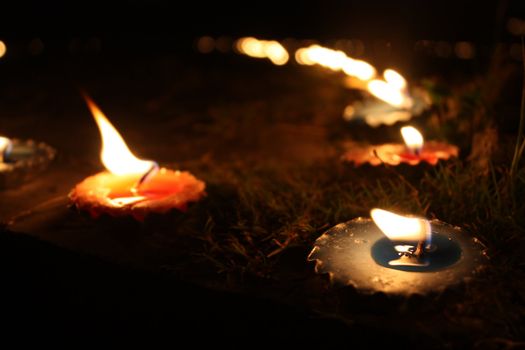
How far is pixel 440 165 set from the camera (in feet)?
10.4

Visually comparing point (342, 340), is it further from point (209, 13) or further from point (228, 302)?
point (209, 13)

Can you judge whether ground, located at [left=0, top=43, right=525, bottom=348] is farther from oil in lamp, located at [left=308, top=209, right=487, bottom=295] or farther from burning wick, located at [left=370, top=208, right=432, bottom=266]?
burning wick, located at [left=370, top=208, right=432, bottom=266]

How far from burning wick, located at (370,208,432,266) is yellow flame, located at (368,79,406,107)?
2.43 meters

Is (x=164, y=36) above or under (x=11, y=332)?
above

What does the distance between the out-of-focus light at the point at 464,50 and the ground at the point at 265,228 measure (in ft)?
9.91

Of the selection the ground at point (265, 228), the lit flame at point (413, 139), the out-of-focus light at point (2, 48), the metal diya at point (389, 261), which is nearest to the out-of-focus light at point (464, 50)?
the ground at point (265, 228)

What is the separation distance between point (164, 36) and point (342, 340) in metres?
10.5

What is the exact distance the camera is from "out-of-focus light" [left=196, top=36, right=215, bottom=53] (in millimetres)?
10211

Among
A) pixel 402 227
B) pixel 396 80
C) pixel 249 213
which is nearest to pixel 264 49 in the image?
Answer: pixel 396 80

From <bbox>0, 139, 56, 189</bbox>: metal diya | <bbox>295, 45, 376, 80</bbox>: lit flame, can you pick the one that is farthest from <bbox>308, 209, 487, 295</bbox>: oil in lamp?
<bbox>295, 45, 376, 80</bbox>: lit flame

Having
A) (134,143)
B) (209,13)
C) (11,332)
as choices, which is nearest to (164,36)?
(209,13)

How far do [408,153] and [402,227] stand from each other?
141 centimetres

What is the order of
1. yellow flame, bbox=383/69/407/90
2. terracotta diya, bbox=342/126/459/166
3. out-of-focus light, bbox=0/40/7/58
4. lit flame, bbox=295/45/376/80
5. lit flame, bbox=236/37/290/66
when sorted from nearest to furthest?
terracotta diya, bbox=342/126/459/166 < yellow flame, bbox=383/69/407/90 < lit flame, bbox=295/45/376/80 < lit flame, bbox=236/37/290/66 < out-of-focus light, bbox=0/40/7/58

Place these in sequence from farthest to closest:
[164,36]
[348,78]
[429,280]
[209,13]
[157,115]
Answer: [209,13] → [164,36] → [348,78] → [157,115] → [429,280]
